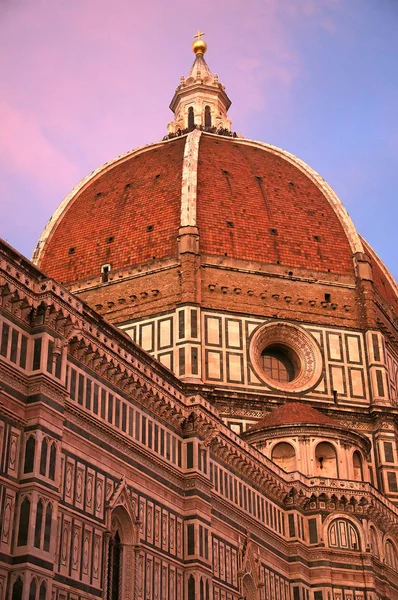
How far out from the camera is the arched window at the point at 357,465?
41503 mm

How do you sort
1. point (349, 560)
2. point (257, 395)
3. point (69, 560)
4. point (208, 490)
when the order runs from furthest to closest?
1. point (257, 395)
2. point (349, 560)
3. point (208, 490)
4. point (69, 560)

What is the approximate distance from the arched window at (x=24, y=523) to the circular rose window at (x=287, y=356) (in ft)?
77.3

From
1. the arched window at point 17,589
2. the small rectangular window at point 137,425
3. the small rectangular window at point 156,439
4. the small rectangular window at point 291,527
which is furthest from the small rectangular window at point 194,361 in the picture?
the arched window at point 17,589

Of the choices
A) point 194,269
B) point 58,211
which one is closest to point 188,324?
point 194,269

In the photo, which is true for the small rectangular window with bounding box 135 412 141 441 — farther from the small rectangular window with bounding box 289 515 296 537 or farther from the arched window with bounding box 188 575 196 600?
the small rectangular window with bounding box 289 515 296 537

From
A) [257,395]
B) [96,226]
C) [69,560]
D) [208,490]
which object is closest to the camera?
[69,560]

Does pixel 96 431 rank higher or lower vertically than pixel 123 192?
lower

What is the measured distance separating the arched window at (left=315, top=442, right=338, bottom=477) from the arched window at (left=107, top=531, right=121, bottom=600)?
46.4 feet

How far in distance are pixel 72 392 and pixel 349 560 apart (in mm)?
16256

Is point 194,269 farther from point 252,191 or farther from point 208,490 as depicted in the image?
point 208,490

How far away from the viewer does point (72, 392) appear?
2730cm

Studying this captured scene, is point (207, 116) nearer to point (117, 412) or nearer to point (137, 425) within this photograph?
point (137, 425)

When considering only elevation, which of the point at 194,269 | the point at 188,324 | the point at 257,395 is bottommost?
the point at 257,395

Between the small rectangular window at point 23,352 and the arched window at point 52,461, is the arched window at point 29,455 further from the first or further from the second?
the small rectangular window at point 23,352
